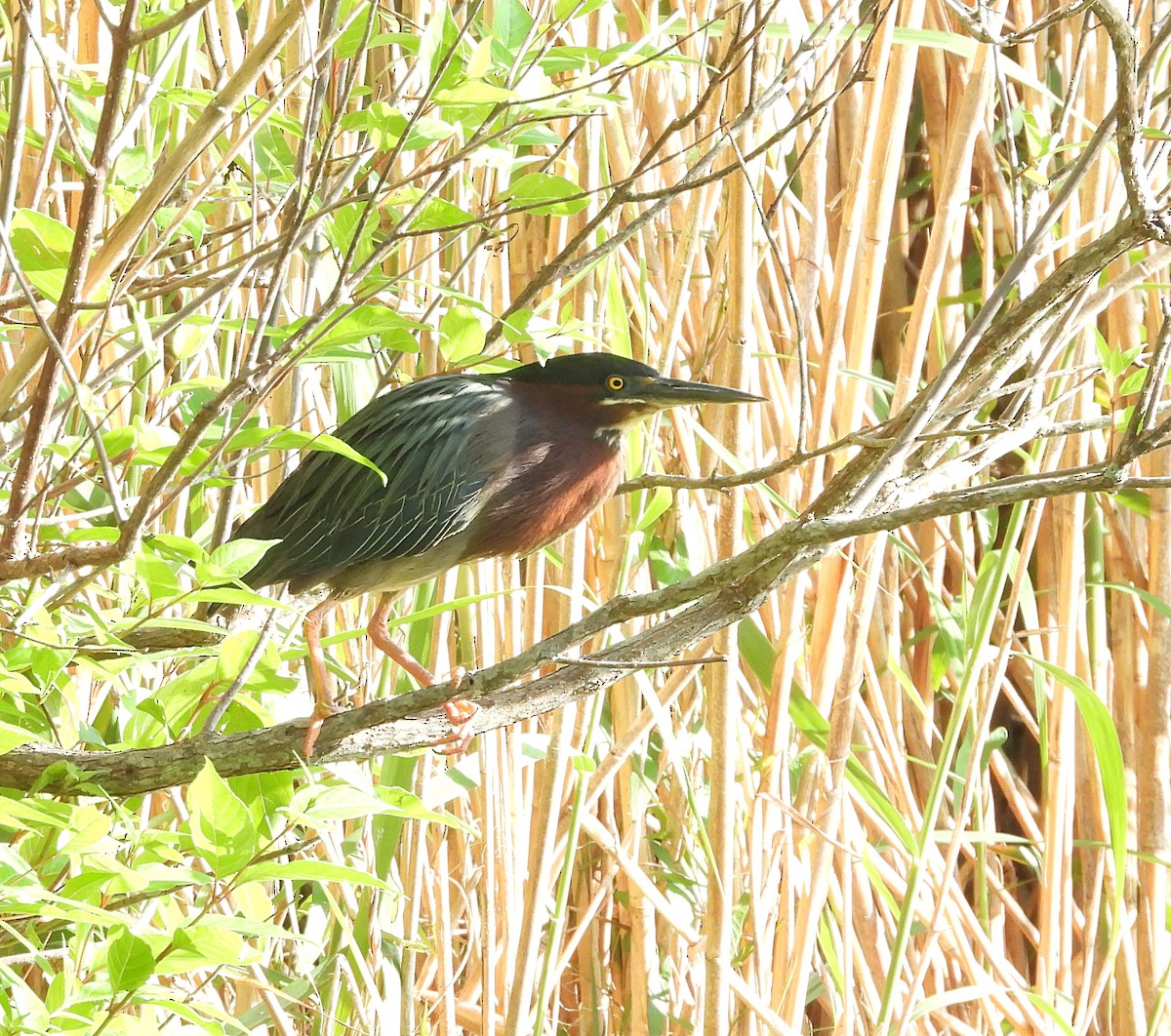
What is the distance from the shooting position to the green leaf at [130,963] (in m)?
0.77

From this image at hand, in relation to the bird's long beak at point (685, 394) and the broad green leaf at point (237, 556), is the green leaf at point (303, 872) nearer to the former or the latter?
the broad green leaf at point (237, 556)

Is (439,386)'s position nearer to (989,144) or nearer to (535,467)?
(535,467)

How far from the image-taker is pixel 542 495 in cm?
171

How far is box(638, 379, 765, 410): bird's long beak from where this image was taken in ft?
4.87

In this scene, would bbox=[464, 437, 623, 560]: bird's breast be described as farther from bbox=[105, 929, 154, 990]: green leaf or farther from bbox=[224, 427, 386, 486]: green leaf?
bbox=[105, 929, 154, 990]: green leaf

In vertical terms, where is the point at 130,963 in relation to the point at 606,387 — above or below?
below

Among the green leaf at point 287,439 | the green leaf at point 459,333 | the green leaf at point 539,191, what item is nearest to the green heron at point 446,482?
the green leaf at point 459,333

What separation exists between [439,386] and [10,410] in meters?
0.69

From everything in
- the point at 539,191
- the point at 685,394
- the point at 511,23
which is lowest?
the point at 685,394

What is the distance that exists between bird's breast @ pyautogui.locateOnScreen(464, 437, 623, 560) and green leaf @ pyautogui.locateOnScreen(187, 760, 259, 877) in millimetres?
882

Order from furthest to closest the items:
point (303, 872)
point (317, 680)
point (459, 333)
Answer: point (317, 680) < point (459, 333) < point (303, 872)

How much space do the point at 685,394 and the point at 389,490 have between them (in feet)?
1.41

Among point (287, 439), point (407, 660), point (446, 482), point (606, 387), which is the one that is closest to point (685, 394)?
point (606, 387)

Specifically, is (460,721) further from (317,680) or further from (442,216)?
(442,216)
